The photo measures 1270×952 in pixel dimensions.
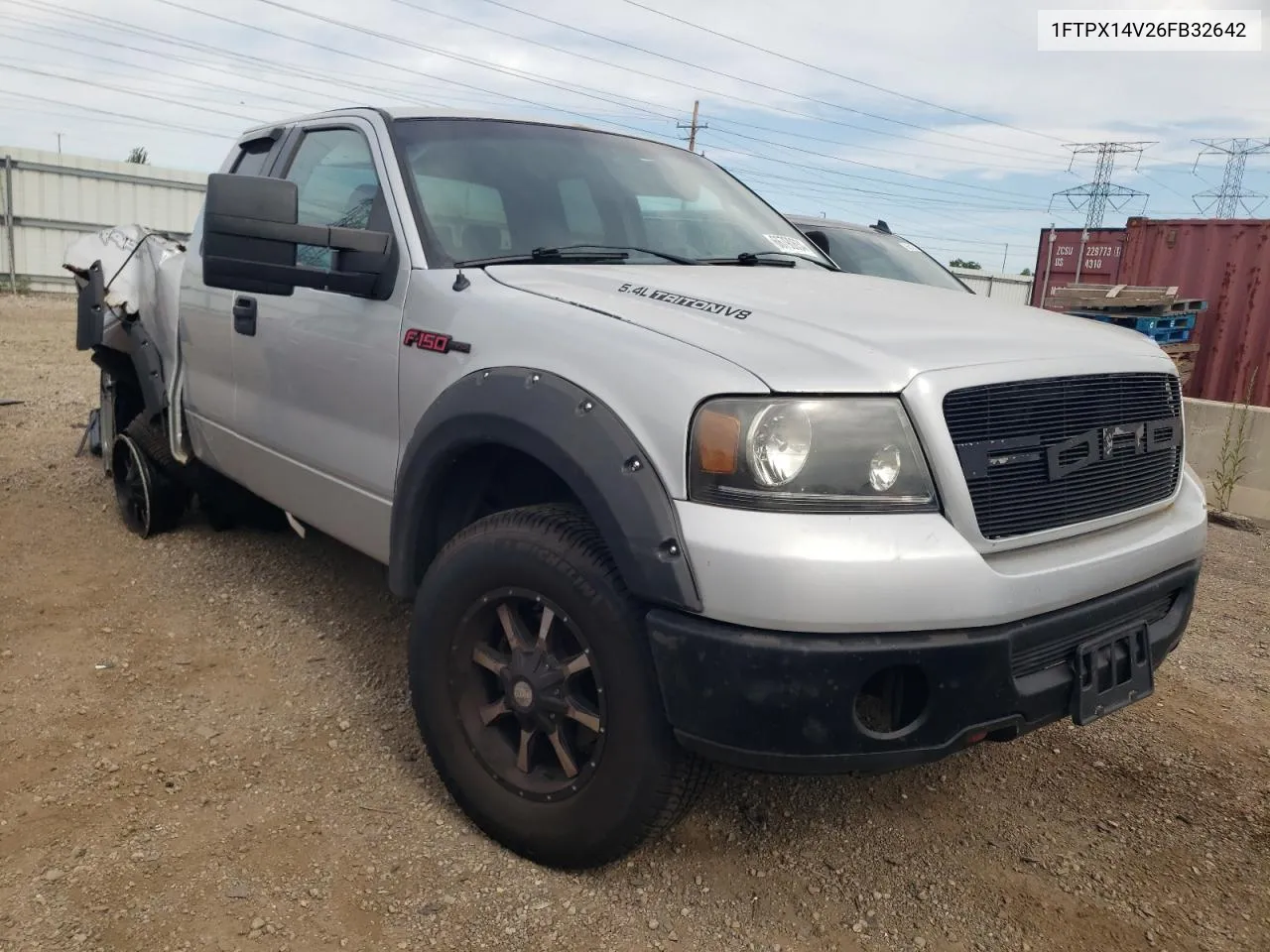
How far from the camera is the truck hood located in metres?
2.08

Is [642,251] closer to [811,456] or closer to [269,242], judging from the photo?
[269,242]

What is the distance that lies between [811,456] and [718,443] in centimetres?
19

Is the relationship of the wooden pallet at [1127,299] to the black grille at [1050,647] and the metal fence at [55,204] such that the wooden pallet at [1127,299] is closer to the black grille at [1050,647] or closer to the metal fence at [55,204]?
the black grille at [1050,647]

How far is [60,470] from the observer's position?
6.29 metres

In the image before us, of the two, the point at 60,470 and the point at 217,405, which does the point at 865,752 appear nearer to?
the point at 217,405

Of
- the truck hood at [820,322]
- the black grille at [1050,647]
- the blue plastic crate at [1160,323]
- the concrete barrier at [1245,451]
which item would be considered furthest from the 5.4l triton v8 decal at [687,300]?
the blue plastic crate at [1160,323]

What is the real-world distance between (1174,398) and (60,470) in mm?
6167

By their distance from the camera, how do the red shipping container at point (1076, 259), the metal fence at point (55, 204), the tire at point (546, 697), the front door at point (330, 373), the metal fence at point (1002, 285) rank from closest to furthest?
1. the tire at point (546, 697)
2. the front door at point (330, 373)
3. the red shipping container at point (1076, 259)
4. the metal fence at point (55, 204)
5. the metal fence at point (1002, 285)

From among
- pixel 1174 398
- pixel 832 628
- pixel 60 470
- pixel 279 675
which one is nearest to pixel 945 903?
pixel 832 628

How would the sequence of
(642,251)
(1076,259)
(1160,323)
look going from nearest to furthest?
1. (642,251)
2. (1160,323)
3. (1076,259)

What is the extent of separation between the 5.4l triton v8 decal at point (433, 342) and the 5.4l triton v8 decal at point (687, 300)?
451 millimetres

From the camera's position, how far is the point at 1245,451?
6586mm

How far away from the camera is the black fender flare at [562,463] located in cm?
204

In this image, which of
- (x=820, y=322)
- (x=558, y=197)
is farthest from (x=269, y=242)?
(x=820, y=322)
